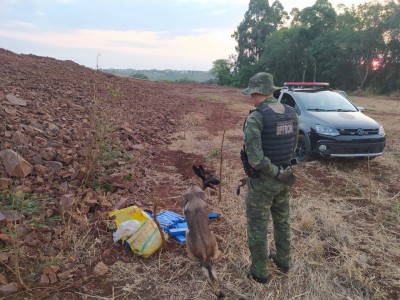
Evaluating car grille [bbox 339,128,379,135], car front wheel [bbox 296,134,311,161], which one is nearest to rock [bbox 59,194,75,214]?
car front wheel [bbox 296,134,311,161]

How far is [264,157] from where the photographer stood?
2.68 meters

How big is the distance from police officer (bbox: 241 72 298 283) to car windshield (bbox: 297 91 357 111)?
4201mm

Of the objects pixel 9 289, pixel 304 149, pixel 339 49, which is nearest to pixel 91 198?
pixel 9 289

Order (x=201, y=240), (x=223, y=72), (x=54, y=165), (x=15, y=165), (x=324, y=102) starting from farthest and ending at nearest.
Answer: (x=223, y=72) < (x=324, y=102) < (x=54, y=165) < (x=15, y=165) < (x=201, y=240)

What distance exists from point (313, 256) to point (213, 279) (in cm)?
134

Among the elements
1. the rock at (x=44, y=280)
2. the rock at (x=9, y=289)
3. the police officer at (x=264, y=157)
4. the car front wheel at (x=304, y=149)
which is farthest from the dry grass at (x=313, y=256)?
the car front wheel at (x=304, y=149)

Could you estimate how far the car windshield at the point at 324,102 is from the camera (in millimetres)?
6730

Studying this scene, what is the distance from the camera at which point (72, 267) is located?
3098 millimetres

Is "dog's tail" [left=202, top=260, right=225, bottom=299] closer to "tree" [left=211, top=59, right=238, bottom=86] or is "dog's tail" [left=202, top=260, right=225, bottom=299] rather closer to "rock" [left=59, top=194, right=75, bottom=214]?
"rock" [left=59, top=194, right=75, bottom=214]

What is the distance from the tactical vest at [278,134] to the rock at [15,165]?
10.7 feet

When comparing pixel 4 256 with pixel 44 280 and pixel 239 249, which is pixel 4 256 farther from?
pixel 239 249

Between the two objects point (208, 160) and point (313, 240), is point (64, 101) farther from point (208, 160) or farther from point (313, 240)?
point (313, 240)

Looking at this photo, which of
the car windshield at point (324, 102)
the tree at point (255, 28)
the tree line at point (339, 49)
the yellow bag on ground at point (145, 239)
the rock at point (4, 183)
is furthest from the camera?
the tree at point (255, 28)

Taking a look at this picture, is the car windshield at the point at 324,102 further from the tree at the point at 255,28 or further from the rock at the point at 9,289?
the tree at the point at 255,28
